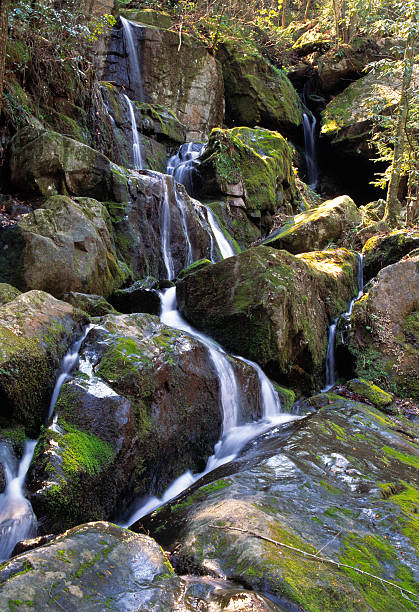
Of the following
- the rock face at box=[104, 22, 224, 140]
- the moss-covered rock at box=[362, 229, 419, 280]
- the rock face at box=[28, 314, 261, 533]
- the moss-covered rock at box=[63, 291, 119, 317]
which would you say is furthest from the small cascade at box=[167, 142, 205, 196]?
the rock face at box=[28, 314, 261, 533]

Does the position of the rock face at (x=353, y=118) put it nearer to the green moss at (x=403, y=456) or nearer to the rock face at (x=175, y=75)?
the rock face at (x=175, y=75)

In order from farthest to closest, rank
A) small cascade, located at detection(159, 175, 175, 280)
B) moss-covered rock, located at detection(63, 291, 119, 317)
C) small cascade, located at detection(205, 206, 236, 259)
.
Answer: small cascade, located at detection(205, 206, 236, 259), small cascade, located at detection(159, 175, 175, 280), moss-covered rock, located at detection(63, 291, 119, 317)

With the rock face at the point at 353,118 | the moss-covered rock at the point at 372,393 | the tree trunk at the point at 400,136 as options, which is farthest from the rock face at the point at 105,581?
the rock face at the point at 353,118

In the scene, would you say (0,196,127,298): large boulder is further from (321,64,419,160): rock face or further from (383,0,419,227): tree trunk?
(321,64,419,160): rock face

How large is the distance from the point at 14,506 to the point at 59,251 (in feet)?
13.2

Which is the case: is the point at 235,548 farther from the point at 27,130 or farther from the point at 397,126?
the point at 397,126

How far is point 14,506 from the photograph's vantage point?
124 inches

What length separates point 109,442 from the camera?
3.83 metres

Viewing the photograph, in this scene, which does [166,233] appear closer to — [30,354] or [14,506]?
[30,354]

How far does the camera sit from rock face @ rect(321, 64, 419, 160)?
20.1m

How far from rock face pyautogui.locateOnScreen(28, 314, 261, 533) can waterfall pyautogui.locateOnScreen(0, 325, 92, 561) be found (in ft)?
0.29

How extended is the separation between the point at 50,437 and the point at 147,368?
1.23m

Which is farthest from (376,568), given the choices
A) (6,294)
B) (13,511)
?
(6,294)

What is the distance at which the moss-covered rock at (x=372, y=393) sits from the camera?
6.95 meters
